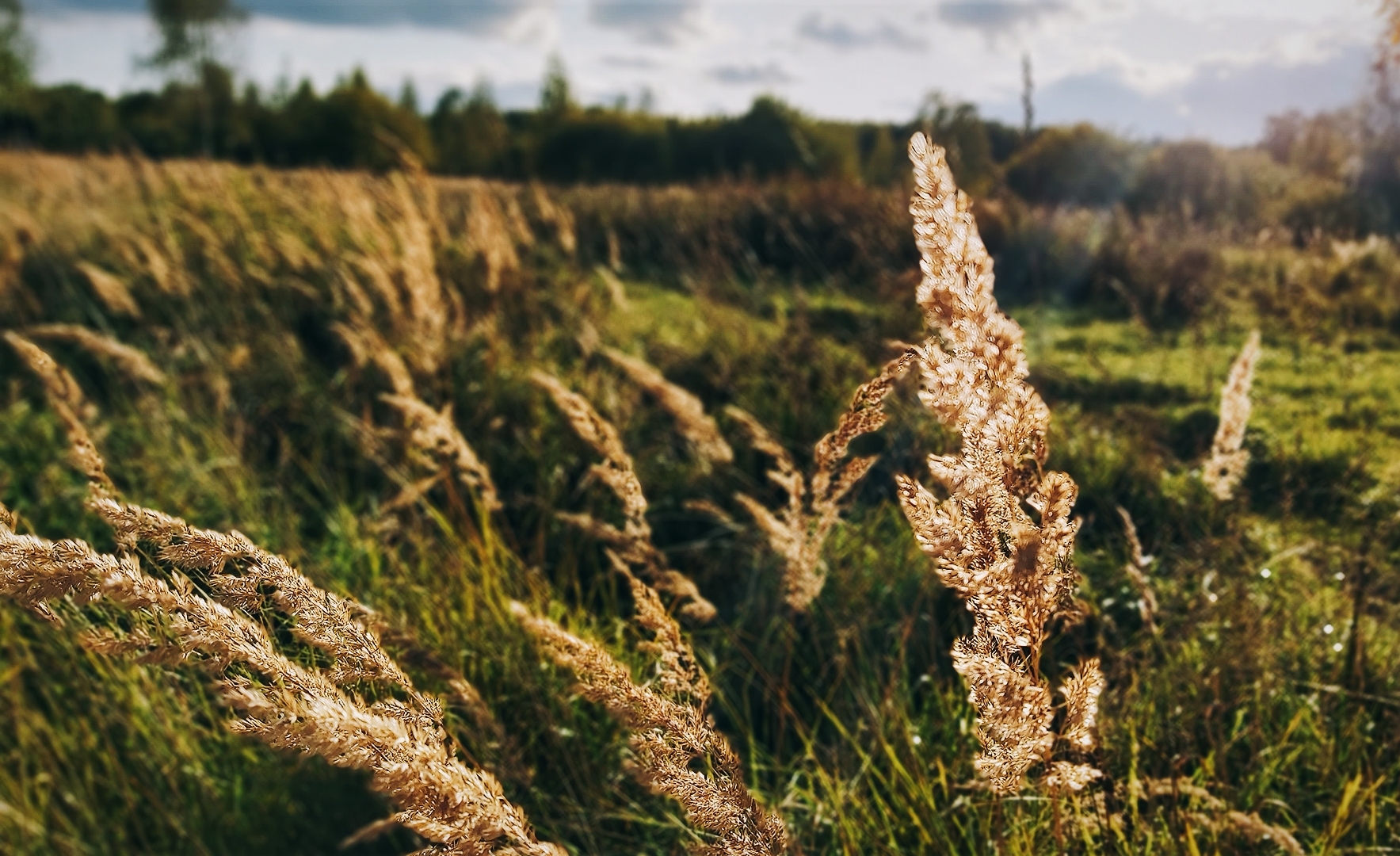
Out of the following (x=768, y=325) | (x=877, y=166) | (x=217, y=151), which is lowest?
(x=768, y=325)

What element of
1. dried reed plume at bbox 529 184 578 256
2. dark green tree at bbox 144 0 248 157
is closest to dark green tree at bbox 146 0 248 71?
dark green tree at bbox 144 0 248 157

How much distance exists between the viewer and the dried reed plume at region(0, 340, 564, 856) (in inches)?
40.9

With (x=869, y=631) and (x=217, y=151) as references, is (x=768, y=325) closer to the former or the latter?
(x=869, y=631)

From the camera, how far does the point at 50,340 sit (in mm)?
6359

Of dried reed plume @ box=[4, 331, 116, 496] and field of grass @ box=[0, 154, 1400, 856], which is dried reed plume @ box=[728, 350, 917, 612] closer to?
field of grass @ box=[0, 154, 1400, 856]

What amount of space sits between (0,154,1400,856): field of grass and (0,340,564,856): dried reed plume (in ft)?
2.35

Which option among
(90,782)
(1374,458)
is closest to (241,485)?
(90,782)

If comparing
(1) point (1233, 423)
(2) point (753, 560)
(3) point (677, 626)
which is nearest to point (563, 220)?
(2) point (753, 560)

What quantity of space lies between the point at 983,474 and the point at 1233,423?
1.41 metres

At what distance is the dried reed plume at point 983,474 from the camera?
101 centimetres

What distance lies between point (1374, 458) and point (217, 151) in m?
50.6

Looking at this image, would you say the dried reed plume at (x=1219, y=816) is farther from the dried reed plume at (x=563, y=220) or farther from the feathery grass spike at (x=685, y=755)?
the dried reed plume at (x=563, y=220)

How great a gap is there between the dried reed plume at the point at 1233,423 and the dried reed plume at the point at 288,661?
65.4 inches

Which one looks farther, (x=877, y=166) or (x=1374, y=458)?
(x=877, y=166)
